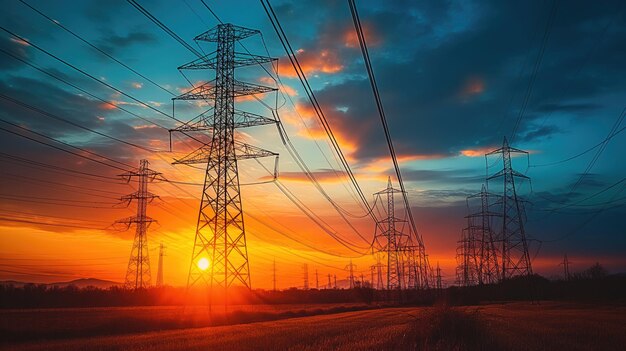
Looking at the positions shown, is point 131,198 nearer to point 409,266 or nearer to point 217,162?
point 217,162

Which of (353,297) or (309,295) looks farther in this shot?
(309,295)

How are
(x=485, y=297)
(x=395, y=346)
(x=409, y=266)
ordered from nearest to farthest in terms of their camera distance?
1. (x=395, y=346)
2. (x=409, y=266)
3. (x=485, y=297)

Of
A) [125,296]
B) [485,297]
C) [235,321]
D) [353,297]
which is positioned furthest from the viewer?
[485,297]

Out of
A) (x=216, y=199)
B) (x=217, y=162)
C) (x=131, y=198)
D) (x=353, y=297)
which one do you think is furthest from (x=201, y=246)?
(x=353, y=297)

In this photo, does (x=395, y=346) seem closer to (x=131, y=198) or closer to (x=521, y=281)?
(x=131, y=198)

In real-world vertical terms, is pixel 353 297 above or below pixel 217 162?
below

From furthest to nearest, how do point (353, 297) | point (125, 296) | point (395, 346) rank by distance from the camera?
point (353, 297)
point (125, 296)
point (395, 346)

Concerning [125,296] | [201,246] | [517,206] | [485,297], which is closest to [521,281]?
[485,297]

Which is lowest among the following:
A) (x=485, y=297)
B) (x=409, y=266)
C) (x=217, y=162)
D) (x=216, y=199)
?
(x=485, y=297)

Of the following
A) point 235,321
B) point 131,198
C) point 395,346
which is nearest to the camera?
point 395,346
